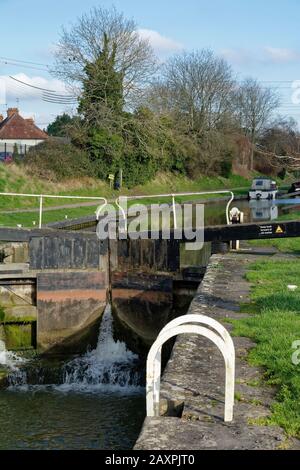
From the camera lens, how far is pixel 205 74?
170 feet

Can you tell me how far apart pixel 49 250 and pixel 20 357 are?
2076mm

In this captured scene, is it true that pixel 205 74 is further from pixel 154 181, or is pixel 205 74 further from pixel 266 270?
pixel 266 270

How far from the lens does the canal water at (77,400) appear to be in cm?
817

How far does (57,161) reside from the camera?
30812 millimetres

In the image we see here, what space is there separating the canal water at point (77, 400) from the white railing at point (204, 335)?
345 cm

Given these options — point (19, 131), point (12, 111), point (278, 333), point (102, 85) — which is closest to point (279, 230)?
point (278, 333)

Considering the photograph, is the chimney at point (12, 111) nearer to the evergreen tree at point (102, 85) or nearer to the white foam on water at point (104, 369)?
the evergreen tree at point (102, 85)

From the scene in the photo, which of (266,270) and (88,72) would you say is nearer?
(266,270)

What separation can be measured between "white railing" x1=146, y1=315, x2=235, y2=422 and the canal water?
3.45 metres

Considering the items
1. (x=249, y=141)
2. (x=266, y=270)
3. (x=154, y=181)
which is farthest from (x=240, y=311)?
(x=249, y=141)

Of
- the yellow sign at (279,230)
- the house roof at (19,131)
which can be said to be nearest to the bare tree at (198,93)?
the house roof at (19,131)

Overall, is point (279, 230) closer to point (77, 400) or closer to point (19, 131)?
point (77, 400)

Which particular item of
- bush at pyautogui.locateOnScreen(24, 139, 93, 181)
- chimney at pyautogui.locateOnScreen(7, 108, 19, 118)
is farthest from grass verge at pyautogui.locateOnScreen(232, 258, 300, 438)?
chimney at pyautogui.locateOnScreen(7, 108, 19, 118)

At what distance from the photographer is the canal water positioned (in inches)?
322
